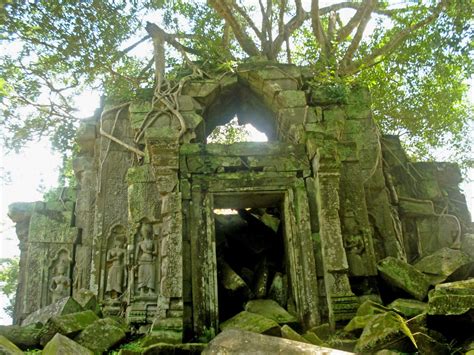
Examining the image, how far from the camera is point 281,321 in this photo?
20.6 ft

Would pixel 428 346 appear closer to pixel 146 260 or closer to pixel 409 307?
pixel 409 307

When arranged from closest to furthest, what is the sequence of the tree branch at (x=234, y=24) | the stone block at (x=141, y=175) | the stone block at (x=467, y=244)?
the stone block at (x=141, y=175) → the stone block at (x=467, y=244) → the tree branch at (x=234, y=24)

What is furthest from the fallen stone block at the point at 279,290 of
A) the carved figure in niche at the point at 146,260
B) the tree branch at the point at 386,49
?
the tree branch at the point at 386,49

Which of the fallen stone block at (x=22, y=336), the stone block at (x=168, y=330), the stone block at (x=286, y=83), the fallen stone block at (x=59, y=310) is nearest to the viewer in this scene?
the fallen stone block at (x=22, y=336)

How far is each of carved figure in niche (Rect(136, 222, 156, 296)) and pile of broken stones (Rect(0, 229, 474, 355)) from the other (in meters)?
0.57

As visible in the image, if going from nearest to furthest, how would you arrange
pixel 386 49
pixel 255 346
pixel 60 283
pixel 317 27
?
pixel 255 346
pixel 60 283
pixel 386 49
pixel 317 27

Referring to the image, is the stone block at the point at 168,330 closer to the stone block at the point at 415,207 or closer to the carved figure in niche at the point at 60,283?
the carved figure in niche at the point at 60,283

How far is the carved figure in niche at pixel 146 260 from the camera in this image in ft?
21.9

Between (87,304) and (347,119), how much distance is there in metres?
5.20

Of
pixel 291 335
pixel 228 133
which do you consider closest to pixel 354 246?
pixel 291 335

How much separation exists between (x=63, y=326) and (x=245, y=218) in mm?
3629

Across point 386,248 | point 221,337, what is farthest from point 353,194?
point 221,337

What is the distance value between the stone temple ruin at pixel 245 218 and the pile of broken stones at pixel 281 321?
0.13ft

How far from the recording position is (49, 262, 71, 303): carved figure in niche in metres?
8.30
